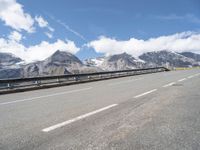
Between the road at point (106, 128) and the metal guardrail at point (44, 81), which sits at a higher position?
the metal guardrail at point (44, 81)

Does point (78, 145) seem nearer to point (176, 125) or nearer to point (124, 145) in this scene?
point (124, 145)

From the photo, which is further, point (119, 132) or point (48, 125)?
point (48, 125)

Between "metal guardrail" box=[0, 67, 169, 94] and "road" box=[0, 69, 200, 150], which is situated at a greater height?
"metal guardrail" box=[0, 67, 169, 94]

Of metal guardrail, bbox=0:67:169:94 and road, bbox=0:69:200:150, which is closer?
road, bbox=0:69:200:150

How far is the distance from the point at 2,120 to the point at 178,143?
4615 mm

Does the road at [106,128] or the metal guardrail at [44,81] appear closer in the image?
the road at [106,128]

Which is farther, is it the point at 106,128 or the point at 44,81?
the point at 44,81

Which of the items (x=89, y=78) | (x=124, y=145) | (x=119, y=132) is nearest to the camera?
(x=124, y=145)

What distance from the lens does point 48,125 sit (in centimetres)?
541

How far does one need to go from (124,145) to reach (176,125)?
1683 mm

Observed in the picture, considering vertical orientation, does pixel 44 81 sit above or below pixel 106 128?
above

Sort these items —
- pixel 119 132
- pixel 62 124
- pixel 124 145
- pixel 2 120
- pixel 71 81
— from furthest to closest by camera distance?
1. pixel 71 81
2. pixel 2 120
3. pixel 62 124
4. pixel 119 132
5. pixel 124 145

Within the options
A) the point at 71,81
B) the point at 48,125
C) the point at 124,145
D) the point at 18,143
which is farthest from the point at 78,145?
the point at 71,81

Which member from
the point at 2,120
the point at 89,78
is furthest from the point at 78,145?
the point at 89,78
